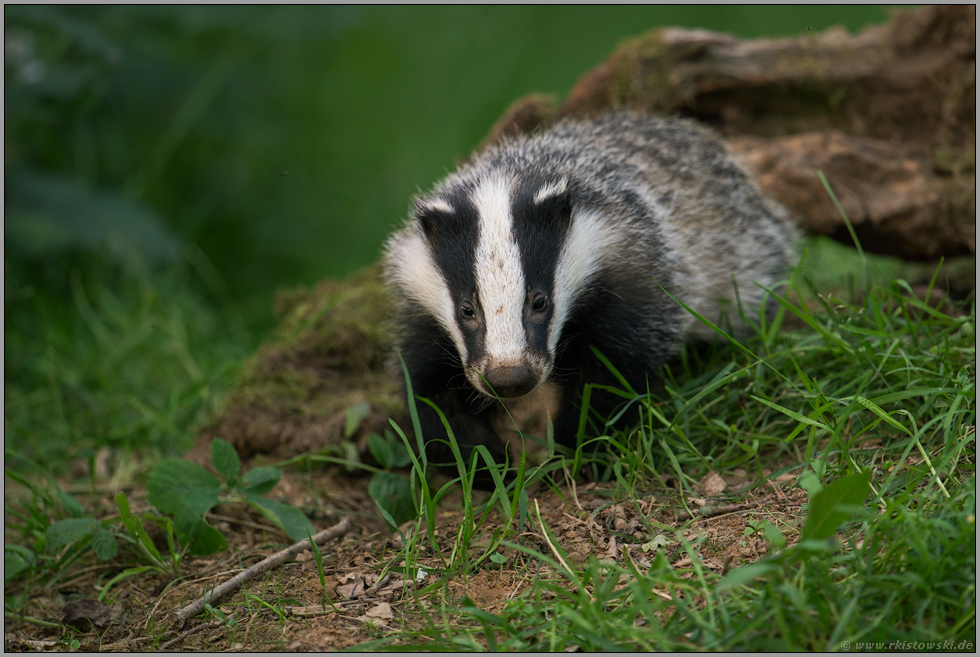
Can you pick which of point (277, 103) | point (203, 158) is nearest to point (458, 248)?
point (203, 158)

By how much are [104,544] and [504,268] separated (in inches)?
77.8

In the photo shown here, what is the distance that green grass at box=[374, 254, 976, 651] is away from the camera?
217 centimetres

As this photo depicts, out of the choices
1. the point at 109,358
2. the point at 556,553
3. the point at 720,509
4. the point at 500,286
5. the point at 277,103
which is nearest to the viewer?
the point at 556,553

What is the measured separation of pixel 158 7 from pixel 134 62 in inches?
25.6

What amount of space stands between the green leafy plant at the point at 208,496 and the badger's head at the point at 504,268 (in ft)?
3.27

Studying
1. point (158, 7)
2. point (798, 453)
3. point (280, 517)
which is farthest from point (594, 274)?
point (158, 7)

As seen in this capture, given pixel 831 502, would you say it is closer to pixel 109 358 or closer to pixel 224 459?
pixel 224 459

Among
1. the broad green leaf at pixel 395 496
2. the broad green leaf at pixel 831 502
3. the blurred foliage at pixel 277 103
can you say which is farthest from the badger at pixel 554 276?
the blurred foliage at pixel 277 103

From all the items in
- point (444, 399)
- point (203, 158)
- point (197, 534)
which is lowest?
point (197, 534)

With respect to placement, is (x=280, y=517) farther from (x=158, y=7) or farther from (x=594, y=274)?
(x=158, y=7)

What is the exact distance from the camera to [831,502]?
2.23 m

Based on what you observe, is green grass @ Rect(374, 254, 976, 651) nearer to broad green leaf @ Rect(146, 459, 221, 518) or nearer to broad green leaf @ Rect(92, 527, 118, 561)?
broad green leaf @ Rect(146, 459, 221, 518)

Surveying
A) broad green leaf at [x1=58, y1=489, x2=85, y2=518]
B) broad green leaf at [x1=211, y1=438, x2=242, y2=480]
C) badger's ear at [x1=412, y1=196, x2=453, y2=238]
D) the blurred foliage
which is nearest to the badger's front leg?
badger's ear at [x1=412, y1=196, x2=453, y2=238]

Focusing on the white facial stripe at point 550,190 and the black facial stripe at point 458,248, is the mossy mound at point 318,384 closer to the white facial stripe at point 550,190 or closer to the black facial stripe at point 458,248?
the black facial stripe at point 458,248
